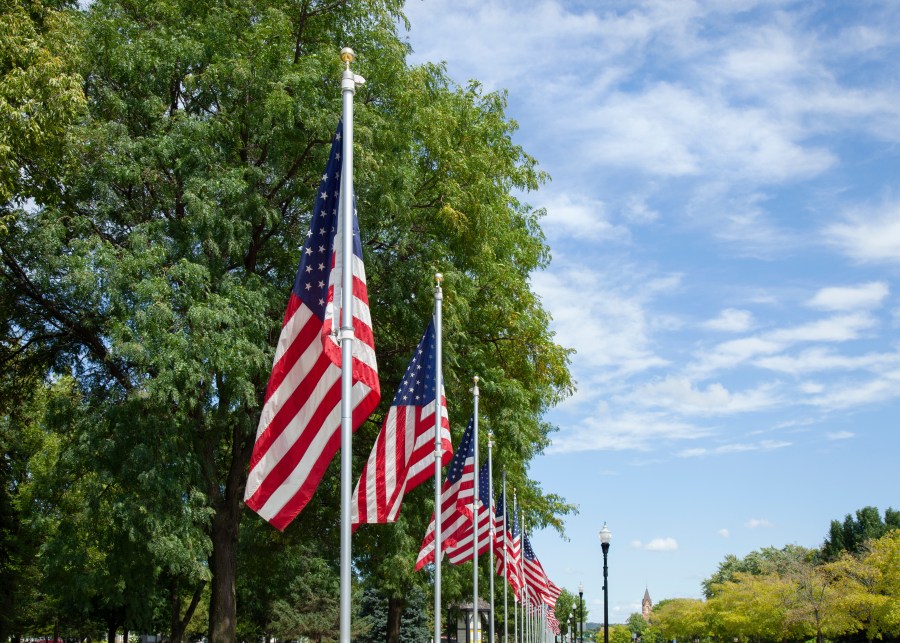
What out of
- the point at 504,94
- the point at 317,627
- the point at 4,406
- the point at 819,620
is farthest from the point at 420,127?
the point at 819,620

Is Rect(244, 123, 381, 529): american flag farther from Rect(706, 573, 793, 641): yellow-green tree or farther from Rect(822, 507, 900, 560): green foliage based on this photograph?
Rect(822, 507, 900, 560): green foliage

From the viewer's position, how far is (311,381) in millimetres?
9852

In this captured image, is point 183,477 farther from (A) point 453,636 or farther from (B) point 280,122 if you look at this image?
(A) point 453,636

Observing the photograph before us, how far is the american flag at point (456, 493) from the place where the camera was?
68.5 feet

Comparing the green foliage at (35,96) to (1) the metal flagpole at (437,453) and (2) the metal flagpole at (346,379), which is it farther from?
(2) the metal flagpole at (346,379)

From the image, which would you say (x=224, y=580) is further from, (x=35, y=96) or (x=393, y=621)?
(x=393, y=621)

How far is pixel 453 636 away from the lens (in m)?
90.6

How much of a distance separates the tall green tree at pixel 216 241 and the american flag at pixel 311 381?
888 cm


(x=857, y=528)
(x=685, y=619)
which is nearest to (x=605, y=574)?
(x=857, y=528)

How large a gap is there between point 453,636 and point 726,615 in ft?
85.7

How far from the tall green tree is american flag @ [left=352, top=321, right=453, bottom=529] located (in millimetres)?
4567

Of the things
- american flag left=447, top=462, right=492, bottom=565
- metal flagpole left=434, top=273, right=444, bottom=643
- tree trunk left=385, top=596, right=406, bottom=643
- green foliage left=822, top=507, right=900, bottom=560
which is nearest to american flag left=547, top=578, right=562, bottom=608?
tree trunk left=385, top=596, right=406, bottom=643

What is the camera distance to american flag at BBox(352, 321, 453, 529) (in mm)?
15031

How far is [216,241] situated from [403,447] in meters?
7.75
